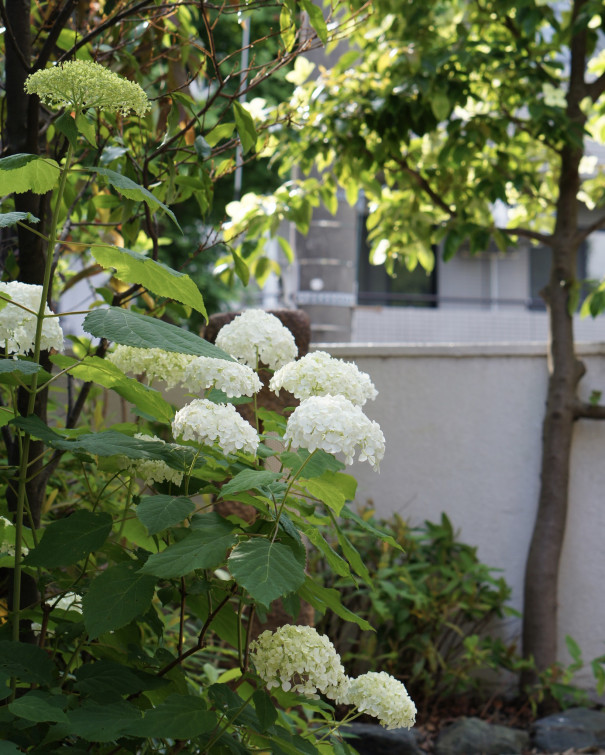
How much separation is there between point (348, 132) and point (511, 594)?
284 centimetres

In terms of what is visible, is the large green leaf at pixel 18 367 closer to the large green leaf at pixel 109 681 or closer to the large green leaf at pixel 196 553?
the large green leaf at pixel 196 553

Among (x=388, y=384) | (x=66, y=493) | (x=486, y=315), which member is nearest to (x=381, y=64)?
(x=388, y=384)

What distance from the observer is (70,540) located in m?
1.40

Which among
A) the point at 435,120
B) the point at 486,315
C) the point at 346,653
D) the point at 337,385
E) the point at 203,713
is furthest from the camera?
the point at 486,315

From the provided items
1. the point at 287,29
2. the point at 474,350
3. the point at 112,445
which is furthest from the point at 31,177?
the point at 474,350

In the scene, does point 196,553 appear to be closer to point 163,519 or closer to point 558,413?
point 163,519

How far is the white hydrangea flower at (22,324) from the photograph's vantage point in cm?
146

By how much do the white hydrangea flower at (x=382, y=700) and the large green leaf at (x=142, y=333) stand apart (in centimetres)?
77

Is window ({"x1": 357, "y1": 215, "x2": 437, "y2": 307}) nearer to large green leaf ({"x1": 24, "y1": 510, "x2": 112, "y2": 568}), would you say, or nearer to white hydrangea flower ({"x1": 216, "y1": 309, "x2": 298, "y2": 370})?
white hydrangea flower ({"x1": 216, "y1": 309, "x2": 298, "y2": 370})

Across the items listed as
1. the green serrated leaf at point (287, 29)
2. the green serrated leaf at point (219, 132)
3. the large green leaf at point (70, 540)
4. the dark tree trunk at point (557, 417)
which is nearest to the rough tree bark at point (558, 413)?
the dark tree trunk at point (557, 417)

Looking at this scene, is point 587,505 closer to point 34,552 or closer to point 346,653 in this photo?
point 346,653

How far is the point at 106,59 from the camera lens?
239 centimetres

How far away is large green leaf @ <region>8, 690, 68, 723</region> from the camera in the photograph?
3.77 ft

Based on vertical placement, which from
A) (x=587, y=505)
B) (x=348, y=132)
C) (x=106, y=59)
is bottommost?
(x=587, y=505)
